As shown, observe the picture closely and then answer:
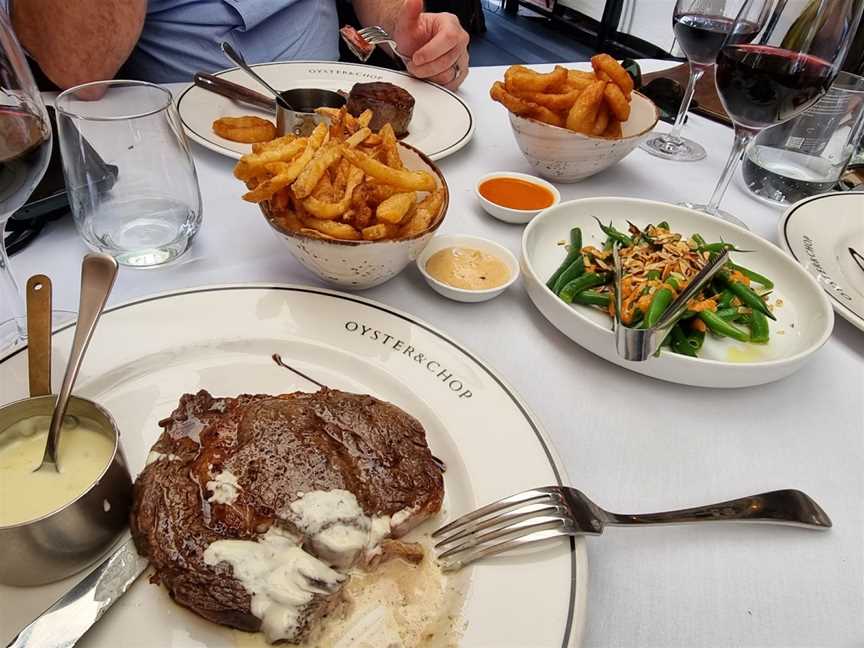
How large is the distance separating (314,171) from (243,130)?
38.3 inches

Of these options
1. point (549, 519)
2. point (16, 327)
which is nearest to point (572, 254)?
point (549, 519)

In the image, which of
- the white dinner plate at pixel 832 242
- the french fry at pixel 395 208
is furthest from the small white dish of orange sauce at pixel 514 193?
the white dinner plate at pixel 832 242

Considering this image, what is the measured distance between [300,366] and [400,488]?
476 millimetres

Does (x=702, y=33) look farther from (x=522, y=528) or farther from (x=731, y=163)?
(x=522, y=528)

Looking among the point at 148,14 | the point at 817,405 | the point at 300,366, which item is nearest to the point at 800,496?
the point at 817,405

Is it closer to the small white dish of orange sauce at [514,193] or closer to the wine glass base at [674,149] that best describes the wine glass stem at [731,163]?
the wine glass base at [674,149]

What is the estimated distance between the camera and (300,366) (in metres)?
1.47

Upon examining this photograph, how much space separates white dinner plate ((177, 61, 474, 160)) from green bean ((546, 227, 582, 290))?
0.68 meters

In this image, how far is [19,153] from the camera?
3.95ft

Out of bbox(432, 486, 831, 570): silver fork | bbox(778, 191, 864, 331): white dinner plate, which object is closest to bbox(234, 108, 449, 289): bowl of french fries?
bbox(432, 486, 831, 570): silver fork

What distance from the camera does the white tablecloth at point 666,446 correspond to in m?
1.09

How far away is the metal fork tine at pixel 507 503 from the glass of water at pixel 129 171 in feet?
3.85

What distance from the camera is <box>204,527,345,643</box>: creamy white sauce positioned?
97cm

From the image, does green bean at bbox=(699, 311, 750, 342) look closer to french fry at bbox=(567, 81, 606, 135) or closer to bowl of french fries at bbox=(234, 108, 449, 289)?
bowl of french fries at bbox=(234, 108, 449, 289)
